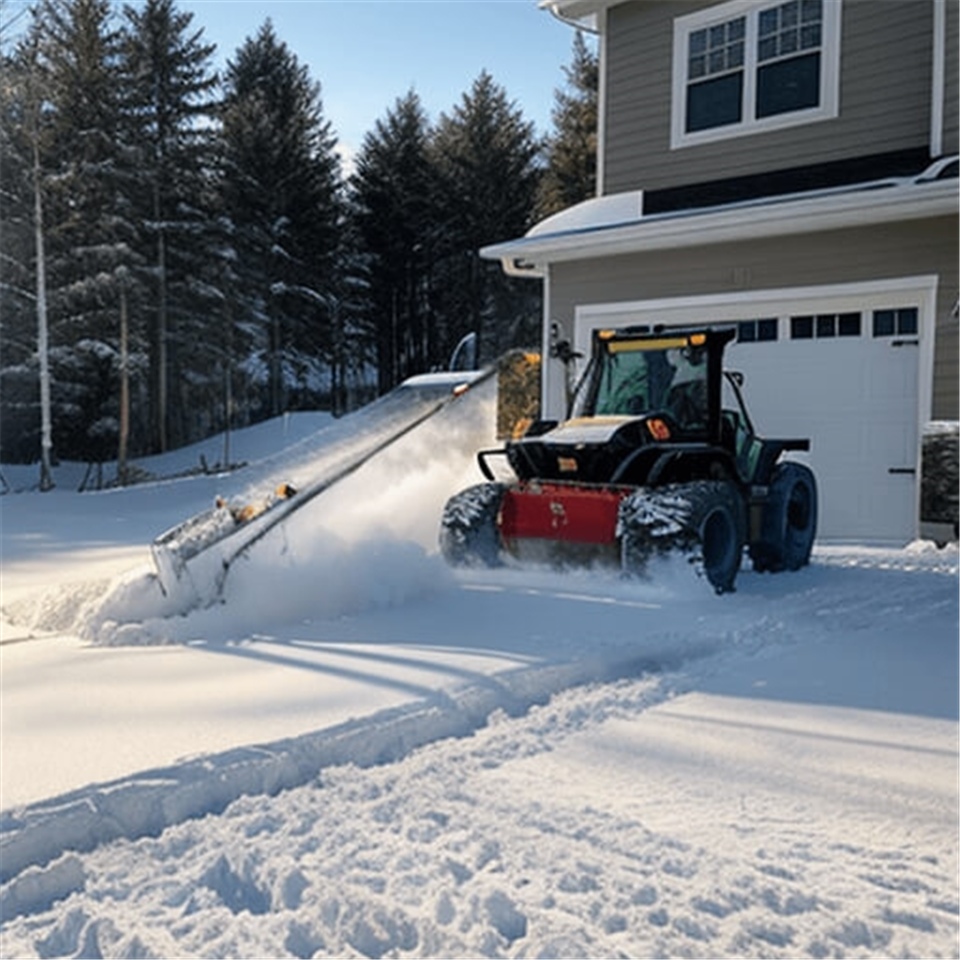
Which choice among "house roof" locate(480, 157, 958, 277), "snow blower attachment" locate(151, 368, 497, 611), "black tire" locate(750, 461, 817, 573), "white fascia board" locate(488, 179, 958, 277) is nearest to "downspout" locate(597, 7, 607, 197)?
"house roof" locate(480, 157, 958, 277)

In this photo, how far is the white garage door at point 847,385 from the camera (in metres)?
9.04

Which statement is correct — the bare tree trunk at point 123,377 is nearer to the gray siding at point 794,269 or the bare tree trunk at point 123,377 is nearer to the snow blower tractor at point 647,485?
the gray siding at point 794,269

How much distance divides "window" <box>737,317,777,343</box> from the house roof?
0.88 meters

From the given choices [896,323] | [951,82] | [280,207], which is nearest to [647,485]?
[896,323]

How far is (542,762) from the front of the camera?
334 centimetres

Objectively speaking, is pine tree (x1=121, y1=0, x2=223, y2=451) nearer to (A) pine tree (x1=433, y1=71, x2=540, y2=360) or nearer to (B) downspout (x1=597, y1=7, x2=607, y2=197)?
(A) pine tree (x1=433, y1=71, x2=540, y2=360)

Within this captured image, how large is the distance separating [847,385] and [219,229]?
2008 cm

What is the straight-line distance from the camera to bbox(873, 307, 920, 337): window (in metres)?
8.99

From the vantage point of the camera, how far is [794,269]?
380 inches

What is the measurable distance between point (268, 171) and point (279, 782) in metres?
26.4

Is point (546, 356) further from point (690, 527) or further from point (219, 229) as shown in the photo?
point (219, 229)

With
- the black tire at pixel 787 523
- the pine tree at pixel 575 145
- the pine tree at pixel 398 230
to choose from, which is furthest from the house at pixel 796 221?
the pine tree at pixel 398 230

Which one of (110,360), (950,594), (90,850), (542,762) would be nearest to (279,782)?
(90,850)

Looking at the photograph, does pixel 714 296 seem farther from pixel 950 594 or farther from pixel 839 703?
pixel 839 703
